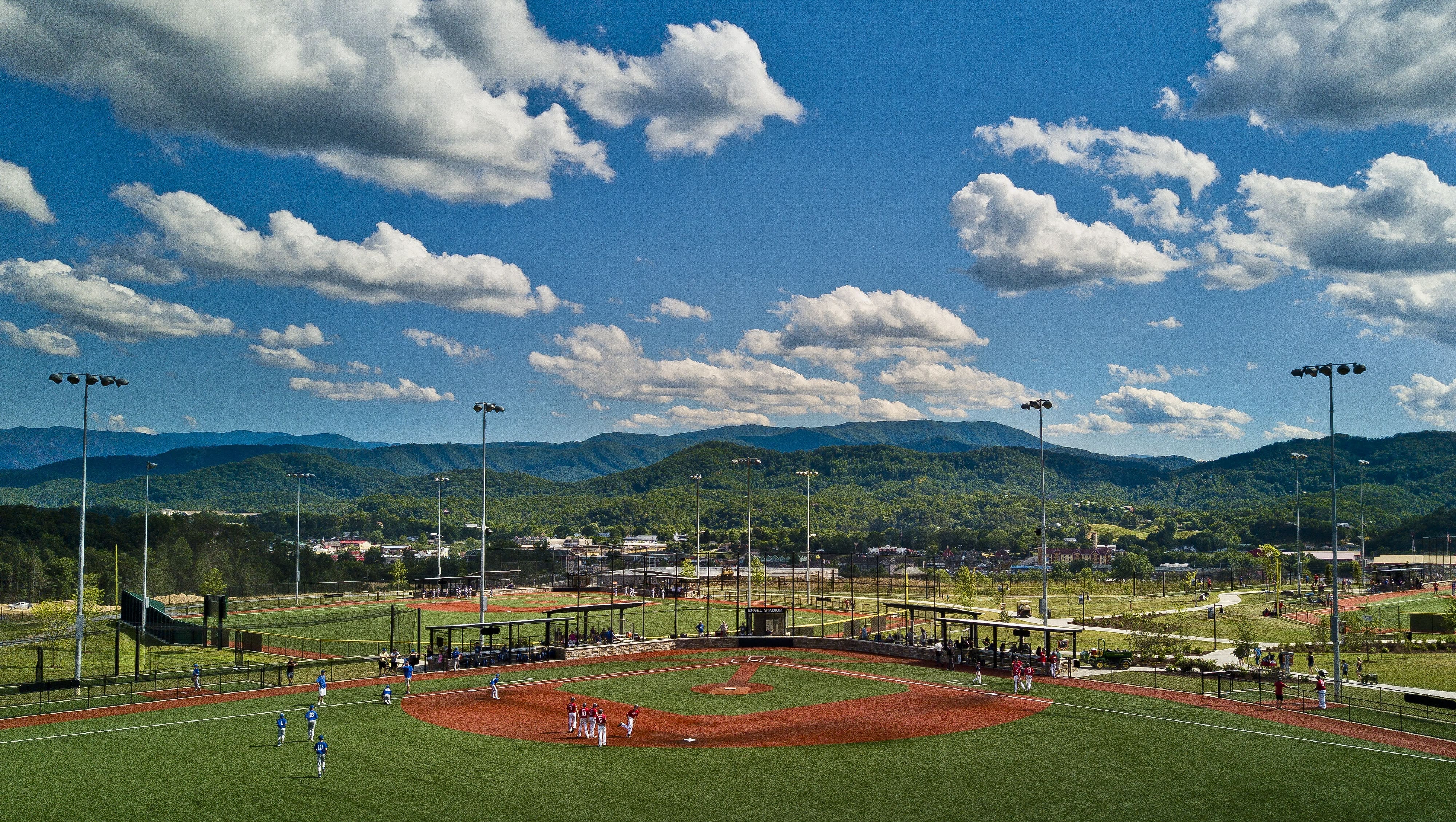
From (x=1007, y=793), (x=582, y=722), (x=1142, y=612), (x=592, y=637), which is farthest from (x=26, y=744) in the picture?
(x=1142, y=612)

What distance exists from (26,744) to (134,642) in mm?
31135

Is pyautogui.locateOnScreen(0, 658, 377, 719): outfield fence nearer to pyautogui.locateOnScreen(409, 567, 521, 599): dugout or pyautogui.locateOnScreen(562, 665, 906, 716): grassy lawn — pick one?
pyautogui.locateOnScreen(562, 665, 906, 716): grassy lawn

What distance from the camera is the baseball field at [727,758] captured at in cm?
2133

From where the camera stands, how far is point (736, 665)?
4506cm

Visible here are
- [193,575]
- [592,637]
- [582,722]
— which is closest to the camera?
[582,722]

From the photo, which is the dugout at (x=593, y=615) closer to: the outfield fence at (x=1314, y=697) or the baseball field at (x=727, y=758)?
the baseball field at (x=727, y=758)

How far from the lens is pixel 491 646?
46.1 metres

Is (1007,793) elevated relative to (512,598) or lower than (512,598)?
elevated

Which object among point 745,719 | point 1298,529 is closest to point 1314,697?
point 745,719

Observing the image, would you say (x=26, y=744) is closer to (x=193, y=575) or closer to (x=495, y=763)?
(x=495, y=763)

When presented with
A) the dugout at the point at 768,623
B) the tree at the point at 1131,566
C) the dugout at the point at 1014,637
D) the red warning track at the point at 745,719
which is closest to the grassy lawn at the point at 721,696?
the red warning track at the point at 745,719

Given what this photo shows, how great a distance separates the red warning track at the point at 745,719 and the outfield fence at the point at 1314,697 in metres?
9.35

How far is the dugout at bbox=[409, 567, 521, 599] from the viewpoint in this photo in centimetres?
9144

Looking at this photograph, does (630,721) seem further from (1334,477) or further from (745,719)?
(1334,477)
